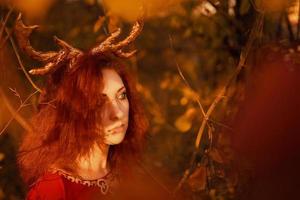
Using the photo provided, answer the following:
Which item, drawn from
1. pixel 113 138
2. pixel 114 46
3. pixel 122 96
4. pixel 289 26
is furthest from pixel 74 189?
pixel 289 26

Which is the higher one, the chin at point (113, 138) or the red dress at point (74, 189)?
the chin at point (113, 138)

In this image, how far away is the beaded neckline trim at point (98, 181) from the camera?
5.20 ft

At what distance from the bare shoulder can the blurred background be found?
0.41 metres

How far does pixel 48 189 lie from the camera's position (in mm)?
1525

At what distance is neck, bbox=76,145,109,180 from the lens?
1.63 m

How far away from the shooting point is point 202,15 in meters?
2.81

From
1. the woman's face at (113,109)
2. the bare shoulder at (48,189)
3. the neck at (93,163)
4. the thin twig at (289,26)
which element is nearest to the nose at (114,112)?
the woman's face at (113,109)

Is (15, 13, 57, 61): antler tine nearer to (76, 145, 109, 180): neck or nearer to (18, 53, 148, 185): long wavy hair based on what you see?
(18, 53, 148, 185): long wavy hair

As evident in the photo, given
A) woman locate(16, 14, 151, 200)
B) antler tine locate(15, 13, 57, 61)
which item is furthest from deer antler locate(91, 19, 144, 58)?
antler tine locate(15, 13, 57, 61)

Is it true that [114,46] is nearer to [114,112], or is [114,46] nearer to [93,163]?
[114,112]

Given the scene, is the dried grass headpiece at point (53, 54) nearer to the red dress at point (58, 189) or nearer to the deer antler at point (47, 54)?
the deer antler at point (47, 54)

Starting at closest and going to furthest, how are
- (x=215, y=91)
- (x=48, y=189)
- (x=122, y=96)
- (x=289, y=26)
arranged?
(x=48, y=189) → (x=122, y=96) → (x=289, y=26) → (x=215, y=91)

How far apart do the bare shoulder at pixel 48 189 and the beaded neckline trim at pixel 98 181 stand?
0.02m

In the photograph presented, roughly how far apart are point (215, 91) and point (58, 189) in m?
1.69
